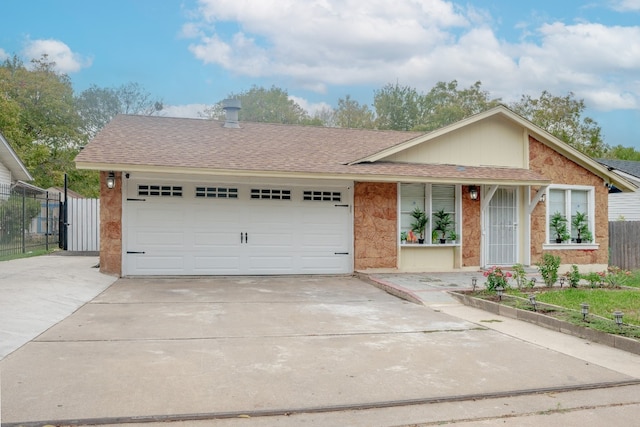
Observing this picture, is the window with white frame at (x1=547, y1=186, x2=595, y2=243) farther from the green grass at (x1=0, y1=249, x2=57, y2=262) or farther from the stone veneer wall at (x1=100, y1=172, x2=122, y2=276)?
the green grass at (x1=0, y1=249, x2=57, y2=262)

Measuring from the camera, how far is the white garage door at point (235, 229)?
1196 centimetres

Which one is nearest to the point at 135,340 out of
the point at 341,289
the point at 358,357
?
the point at 358,357

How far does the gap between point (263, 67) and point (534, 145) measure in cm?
3560

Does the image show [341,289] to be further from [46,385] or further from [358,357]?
[46,385]

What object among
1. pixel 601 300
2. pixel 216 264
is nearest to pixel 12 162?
pixel 216 264

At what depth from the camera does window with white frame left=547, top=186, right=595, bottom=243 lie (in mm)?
14531

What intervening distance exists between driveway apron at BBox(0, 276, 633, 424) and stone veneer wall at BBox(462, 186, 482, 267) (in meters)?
5.47

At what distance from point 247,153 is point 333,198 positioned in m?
2.38

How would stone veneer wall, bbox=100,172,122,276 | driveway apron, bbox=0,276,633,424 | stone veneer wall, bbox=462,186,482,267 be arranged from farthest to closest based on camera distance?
stone veneer wall, bbox=462,186,482,267, stone veneer wall, bbox=100,172,122,276, driveway apron, bbox=0,276,633,424

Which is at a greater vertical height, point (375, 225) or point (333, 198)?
point (333, 198)

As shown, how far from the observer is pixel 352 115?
44250 mm

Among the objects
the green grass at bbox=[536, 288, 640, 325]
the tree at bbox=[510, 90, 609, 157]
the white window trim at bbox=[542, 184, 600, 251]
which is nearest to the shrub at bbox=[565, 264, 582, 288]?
the green grass at bbox=[536, 288, 640, 325]

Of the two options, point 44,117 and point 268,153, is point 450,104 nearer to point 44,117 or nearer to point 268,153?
point 44,117

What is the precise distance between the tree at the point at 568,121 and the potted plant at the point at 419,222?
25.1 meters
